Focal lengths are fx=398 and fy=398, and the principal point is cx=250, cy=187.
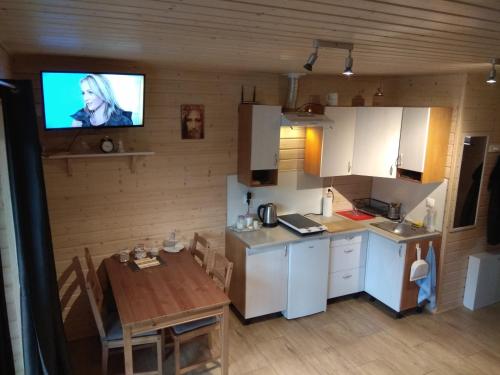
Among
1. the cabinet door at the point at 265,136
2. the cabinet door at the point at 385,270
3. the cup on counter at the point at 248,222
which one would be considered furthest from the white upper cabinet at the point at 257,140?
the cabinet door at the point at 385,270

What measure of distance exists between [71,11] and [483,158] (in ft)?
12.6

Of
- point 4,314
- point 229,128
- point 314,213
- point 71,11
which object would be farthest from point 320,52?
point 314,213

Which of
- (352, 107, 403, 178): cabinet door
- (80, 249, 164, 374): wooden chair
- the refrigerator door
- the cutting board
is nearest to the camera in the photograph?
(80, 249, 164, 374): wooden chair

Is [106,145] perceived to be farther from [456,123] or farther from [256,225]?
[456,123]

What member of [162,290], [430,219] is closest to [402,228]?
[430,219]

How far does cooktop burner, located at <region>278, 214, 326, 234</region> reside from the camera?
12.4 feet

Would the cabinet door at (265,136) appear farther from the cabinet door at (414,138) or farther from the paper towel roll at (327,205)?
the cabinet door at (414,138)

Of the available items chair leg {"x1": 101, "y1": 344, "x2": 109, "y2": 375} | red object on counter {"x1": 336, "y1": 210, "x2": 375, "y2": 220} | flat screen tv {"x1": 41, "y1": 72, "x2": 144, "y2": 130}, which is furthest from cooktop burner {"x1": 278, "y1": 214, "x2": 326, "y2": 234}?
chair leg {"x1": 101, "y1": 344, "x2": 109, "y2": 375}

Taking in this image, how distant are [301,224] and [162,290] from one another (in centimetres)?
158

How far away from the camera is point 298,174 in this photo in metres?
4.23

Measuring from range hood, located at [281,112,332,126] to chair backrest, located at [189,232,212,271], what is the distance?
1.31 metres

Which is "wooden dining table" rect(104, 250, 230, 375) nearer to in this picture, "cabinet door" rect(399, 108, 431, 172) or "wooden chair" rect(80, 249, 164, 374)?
"wooden chair" rect(80, 249, 164, 374)

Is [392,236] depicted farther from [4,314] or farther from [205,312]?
[4,314]

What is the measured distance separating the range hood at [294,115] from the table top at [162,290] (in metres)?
1.53
